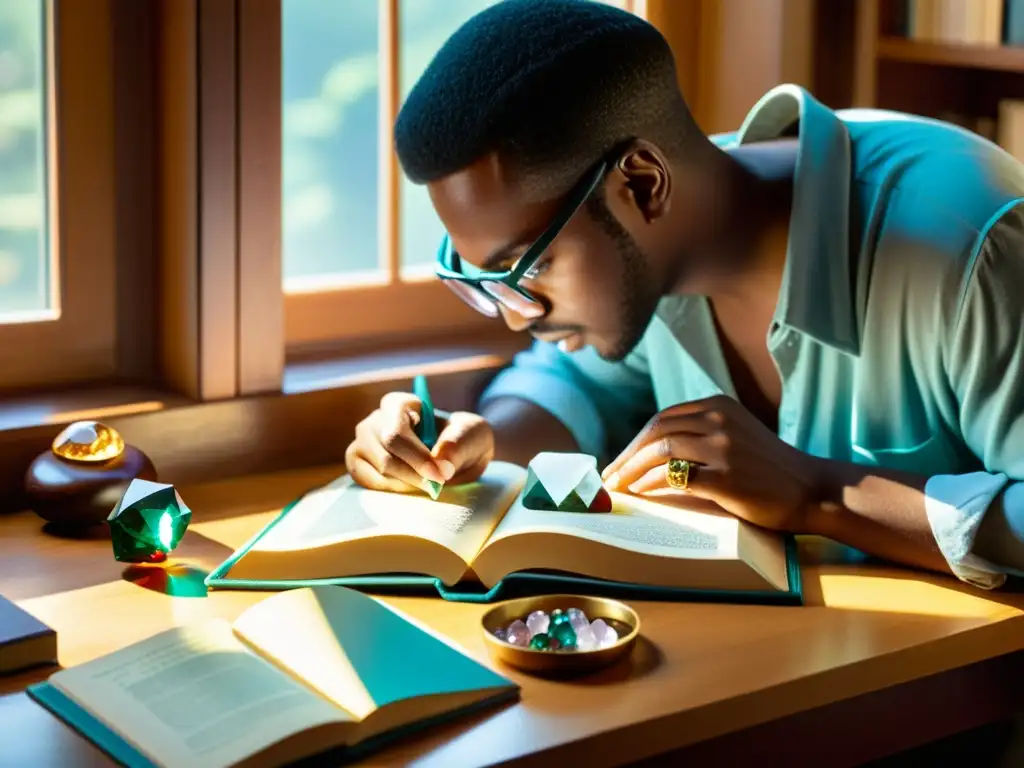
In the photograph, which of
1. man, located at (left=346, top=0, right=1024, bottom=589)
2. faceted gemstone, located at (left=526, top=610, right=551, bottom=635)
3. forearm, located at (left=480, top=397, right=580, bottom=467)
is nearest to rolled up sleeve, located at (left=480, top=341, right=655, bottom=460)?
forearm, located at (left=480, top=397, right=580, bottom=467)

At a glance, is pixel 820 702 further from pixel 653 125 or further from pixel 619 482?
pixel 653 125

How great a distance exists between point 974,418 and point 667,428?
0.30m

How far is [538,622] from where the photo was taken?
1312mm

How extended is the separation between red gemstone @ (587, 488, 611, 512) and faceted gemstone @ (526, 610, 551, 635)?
0.68 ft

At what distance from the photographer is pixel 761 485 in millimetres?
1511

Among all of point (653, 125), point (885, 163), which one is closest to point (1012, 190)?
point (885, 163)

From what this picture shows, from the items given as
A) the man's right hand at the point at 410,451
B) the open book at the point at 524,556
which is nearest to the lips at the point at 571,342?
the man's right hand at the point at 410,451

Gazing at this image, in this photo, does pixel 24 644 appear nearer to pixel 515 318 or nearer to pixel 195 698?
pixel 195 698

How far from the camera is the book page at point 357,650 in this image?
116cm

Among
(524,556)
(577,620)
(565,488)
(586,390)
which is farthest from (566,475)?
(586,390)

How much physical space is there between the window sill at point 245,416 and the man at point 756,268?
227 millimetres

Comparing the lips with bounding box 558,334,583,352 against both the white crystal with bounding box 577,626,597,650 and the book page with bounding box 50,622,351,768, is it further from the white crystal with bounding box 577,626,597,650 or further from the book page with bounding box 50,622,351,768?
the book page with bounding box 50,622,351,768

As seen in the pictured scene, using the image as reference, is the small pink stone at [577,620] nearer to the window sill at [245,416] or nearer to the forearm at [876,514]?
the forearm at [876,514]

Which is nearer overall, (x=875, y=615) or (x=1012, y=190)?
(x=875, y=615)
